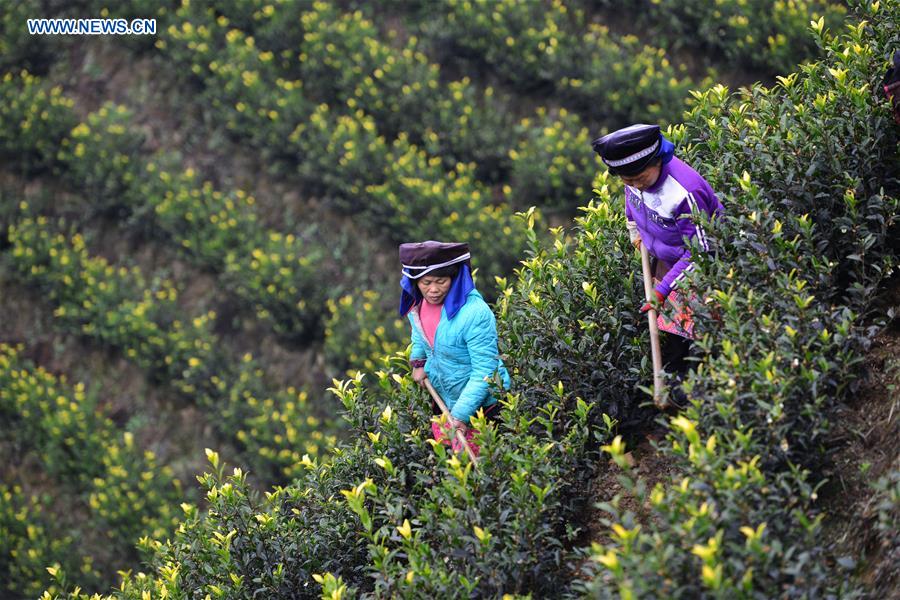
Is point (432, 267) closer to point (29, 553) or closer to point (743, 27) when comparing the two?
point (29, 553)

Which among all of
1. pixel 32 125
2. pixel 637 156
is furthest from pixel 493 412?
pixel 32 125

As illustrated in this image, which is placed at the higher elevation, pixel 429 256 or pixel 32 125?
pixel 32 125

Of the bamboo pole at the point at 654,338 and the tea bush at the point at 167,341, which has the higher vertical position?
the bamboo pole at the point at 654,338

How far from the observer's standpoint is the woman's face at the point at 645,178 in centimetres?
412

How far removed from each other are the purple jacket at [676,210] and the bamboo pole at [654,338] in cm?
9

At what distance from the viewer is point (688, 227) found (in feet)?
13.6

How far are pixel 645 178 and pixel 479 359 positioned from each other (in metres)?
1.16

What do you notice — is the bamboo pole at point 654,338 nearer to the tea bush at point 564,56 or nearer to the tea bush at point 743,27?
the tea bush at point 564,56

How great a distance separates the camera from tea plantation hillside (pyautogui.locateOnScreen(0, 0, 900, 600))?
11.4ft

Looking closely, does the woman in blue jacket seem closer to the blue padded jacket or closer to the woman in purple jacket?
the blue padded jacket

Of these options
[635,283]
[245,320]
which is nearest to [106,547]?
[245,320]

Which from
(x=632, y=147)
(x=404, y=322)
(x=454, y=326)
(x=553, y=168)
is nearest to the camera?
(x=632, y=147)

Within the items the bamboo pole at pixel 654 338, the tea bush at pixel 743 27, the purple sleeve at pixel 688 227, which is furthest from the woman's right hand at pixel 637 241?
the tea bush at pixel 743 27

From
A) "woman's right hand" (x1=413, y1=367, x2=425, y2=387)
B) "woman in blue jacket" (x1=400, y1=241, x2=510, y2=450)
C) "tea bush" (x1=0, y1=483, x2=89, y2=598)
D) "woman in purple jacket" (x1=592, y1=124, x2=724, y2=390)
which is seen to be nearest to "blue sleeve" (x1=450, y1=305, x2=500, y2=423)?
"woman in blue jacket" (x1=400, y1=241, x2=510, y2=450)
